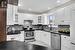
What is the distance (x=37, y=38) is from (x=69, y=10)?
430 centimetres

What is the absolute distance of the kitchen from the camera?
4089 millimetres

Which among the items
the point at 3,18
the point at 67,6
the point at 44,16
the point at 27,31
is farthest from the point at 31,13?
the point at 3,18

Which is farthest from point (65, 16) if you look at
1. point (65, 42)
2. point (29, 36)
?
point (29, 36)

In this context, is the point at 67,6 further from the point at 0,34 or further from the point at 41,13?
the point at 41,13

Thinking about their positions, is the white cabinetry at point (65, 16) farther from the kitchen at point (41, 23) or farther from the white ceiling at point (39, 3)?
the white ceiling at point (39, 3)

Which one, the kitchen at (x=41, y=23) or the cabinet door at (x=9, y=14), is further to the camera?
the cabinet door at (x=9, y=14)

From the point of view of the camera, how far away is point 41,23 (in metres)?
9.10

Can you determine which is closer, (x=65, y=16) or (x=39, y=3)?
(x=65, y=16)

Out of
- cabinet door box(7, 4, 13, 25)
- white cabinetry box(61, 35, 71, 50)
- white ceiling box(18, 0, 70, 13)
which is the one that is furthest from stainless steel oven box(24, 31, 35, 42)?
white cabinetry box(61, 35, 71, 50)

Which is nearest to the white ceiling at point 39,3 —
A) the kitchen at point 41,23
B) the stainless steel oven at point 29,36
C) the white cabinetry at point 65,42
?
the kitchen at point 41,23

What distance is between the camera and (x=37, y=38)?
835 cm

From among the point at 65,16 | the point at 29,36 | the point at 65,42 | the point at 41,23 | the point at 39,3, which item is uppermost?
the point at 39,3

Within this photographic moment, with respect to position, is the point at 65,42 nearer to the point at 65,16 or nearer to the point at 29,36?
the point at 65,16

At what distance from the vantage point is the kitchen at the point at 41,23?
13.4 ft
